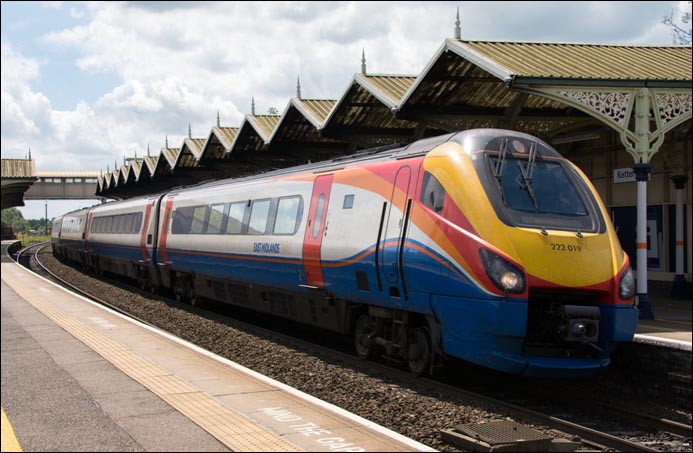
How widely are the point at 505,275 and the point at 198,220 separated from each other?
11.0m

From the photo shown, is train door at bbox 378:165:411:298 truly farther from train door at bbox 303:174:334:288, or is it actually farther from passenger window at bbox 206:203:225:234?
passenger window at bbox 206:203:225:234

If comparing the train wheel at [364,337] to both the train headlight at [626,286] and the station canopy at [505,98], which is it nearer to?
the train headlight at [626,286]

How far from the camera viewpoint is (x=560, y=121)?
1852 centimetres

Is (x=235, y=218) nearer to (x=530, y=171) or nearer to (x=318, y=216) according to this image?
(x=318, y=216)

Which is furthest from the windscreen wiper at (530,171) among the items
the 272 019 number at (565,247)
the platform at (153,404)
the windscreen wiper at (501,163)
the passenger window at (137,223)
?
the passenger window at (137,223)

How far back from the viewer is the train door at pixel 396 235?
9703mm

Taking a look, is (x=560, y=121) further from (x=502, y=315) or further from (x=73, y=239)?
(x=73, y=239)

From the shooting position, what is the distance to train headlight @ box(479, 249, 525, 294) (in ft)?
27.0

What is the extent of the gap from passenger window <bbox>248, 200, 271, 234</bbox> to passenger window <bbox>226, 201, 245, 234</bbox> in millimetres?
512

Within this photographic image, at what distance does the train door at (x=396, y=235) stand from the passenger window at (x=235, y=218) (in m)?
5.68

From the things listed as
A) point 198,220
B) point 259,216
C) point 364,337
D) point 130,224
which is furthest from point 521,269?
point 130,224

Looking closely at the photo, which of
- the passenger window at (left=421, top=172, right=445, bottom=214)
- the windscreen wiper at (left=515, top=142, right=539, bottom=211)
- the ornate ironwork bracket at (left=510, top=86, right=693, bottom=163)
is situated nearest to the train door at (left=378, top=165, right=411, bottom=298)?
the passenger window at (left=421, top=172, right=445, bottom=214)

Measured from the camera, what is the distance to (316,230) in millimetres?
12023

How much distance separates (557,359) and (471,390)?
142 centimetres
